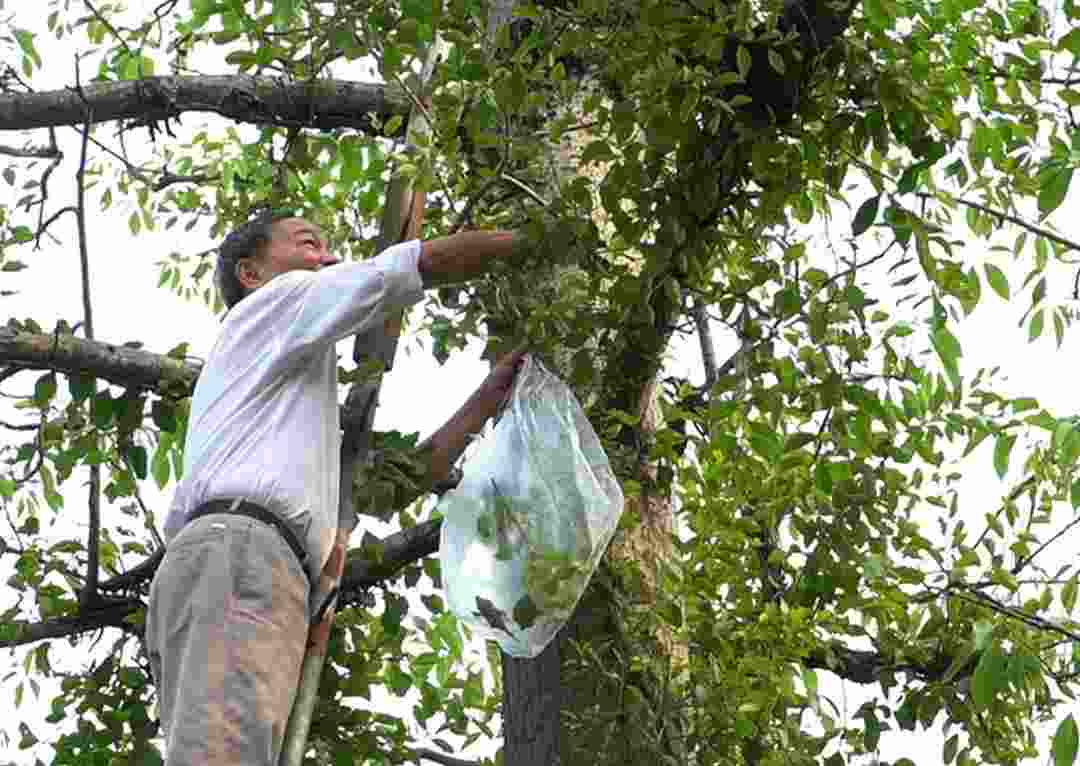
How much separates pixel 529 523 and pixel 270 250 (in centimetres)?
79

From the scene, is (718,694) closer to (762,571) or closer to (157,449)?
(762,571)

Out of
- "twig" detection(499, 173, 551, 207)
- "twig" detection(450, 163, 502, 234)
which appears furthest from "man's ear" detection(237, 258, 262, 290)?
"twig" detection(499, 173, 551, 207)

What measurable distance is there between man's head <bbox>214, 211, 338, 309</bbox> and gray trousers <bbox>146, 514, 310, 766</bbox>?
0.77 m

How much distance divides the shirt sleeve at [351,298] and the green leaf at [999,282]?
4.64ft

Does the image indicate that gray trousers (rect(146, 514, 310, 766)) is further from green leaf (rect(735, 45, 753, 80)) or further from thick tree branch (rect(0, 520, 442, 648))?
green leaf (rect(735, 45, 753, 80))

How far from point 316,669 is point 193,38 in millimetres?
2494

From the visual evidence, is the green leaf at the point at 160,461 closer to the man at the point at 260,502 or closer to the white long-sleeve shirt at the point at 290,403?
the man at the point at 260,502

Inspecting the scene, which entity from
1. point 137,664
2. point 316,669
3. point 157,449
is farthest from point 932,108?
point 157,449

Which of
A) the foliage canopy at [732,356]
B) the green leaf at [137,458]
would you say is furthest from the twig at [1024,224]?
the green leaf at [137,458]

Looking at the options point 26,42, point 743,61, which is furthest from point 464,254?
point 26,42

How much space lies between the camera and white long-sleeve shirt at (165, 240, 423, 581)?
3.30 metres

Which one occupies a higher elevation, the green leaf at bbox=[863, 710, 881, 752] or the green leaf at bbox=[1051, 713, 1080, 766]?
the green leaf at bbox=[1051, 713, 1080, 766]

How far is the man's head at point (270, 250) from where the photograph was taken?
387cm

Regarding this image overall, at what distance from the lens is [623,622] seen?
13.3 ft
